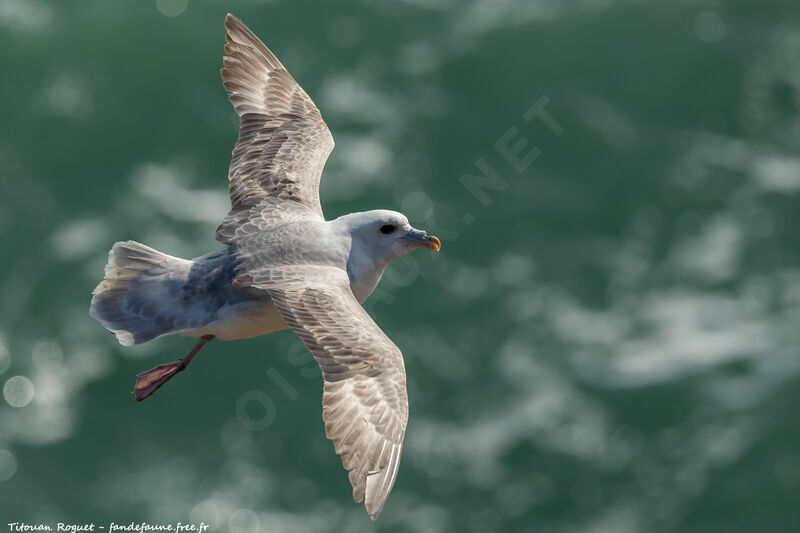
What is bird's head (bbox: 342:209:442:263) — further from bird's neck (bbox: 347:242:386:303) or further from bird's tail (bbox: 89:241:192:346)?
bird's tail (bbox: 89:241:192:346)

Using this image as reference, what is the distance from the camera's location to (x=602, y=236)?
1864 cm

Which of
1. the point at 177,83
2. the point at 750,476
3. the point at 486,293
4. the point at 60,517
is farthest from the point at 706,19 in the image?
the point at 60,517

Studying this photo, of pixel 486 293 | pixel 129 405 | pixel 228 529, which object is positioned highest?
pixel 486 293

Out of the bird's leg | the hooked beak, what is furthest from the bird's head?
the bird's leg

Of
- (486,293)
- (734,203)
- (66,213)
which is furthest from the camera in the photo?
(734,203)

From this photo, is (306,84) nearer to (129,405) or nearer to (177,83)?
(177,83)

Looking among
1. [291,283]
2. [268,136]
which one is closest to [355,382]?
[291,283]

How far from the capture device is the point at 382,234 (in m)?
8.28

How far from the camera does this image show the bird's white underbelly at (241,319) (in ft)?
25.9

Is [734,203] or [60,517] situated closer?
[60,517]

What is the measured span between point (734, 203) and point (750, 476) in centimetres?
513

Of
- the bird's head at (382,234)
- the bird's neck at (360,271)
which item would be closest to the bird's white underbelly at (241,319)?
the bird's neck at (360,271)

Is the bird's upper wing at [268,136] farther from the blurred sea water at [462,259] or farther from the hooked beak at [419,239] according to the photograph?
the blurred sea water at [462,259]

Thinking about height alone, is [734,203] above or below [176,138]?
above
